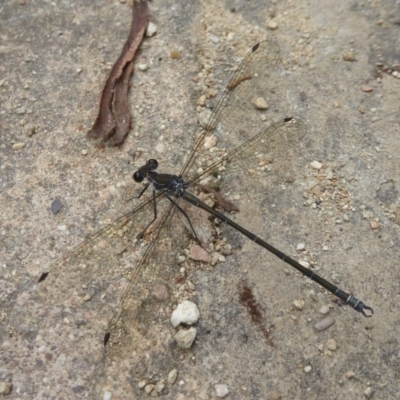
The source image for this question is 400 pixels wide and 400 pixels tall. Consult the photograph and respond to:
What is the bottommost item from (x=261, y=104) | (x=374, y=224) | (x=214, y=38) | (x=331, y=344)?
(x=331, y=344)

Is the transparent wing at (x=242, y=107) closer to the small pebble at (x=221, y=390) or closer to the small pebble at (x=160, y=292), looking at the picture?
the small pebble at (x=160, y=292)

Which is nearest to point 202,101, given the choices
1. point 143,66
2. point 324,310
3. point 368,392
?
point 143,66

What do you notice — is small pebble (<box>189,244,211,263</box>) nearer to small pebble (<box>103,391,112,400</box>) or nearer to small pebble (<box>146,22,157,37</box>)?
small pebble (<box>103,391,112,400</box>)

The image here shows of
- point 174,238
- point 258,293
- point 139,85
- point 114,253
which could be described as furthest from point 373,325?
point 139,85

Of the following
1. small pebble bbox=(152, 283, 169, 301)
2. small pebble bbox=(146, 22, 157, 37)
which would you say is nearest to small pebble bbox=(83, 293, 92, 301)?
small pebble bbox=(152, 283, 169, 301)

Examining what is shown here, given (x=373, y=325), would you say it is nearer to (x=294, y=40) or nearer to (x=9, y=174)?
(x=294, y=40)

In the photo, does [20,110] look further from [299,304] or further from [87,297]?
[299,304]
